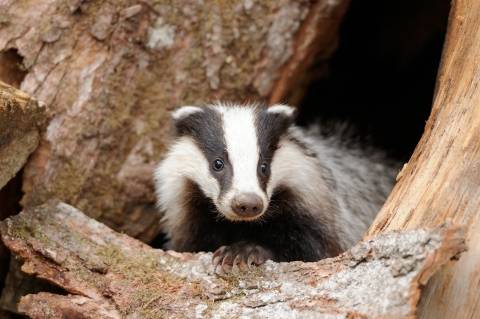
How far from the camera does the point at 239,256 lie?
3.37 meters

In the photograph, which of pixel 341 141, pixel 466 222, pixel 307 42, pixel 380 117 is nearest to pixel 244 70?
pixel 307 42

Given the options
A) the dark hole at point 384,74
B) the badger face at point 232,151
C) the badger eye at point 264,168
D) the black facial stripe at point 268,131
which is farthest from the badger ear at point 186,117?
the dark hole at point 384,74

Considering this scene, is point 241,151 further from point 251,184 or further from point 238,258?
point 238,258

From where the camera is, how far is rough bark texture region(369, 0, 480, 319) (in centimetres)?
276

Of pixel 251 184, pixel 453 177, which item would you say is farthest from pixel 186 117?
pixel 453 177

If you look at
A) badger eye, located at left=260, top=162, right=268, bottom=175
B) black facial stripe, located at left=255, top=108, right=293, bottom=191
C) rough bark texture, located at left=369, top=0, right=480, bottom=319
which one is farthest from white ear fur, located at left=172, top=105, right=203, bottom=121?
rough bark texture, located at left=369, top=0, right=480, bottom=319

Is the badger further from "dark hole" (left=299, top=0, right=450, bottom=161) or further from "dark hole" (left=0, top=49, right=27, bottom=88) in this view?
"dark hole" (left=299, top=0, right=450, bottom=161)

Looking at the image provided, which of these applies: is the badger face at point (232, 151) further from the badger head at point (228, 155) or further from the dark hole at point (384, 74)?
the dark hole at point (384, 74)

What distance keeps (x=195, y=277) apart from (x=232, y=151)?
0.73 metres

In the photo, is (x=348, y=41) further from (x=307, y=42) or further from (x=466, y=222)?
(x=466, y=222)

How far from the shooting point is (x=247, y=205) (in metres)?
3.39

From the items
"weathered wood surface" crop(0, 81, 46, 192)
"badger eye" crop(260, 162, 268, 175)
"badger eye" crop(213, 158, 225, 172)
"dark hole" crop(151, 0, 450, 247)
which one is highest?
"dark hole" crop(151, 0, 450, 247)

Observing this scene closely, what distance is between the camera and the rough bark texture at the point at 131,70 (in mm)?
3994

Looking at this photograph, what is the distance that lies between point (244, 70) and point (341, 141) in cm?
93
